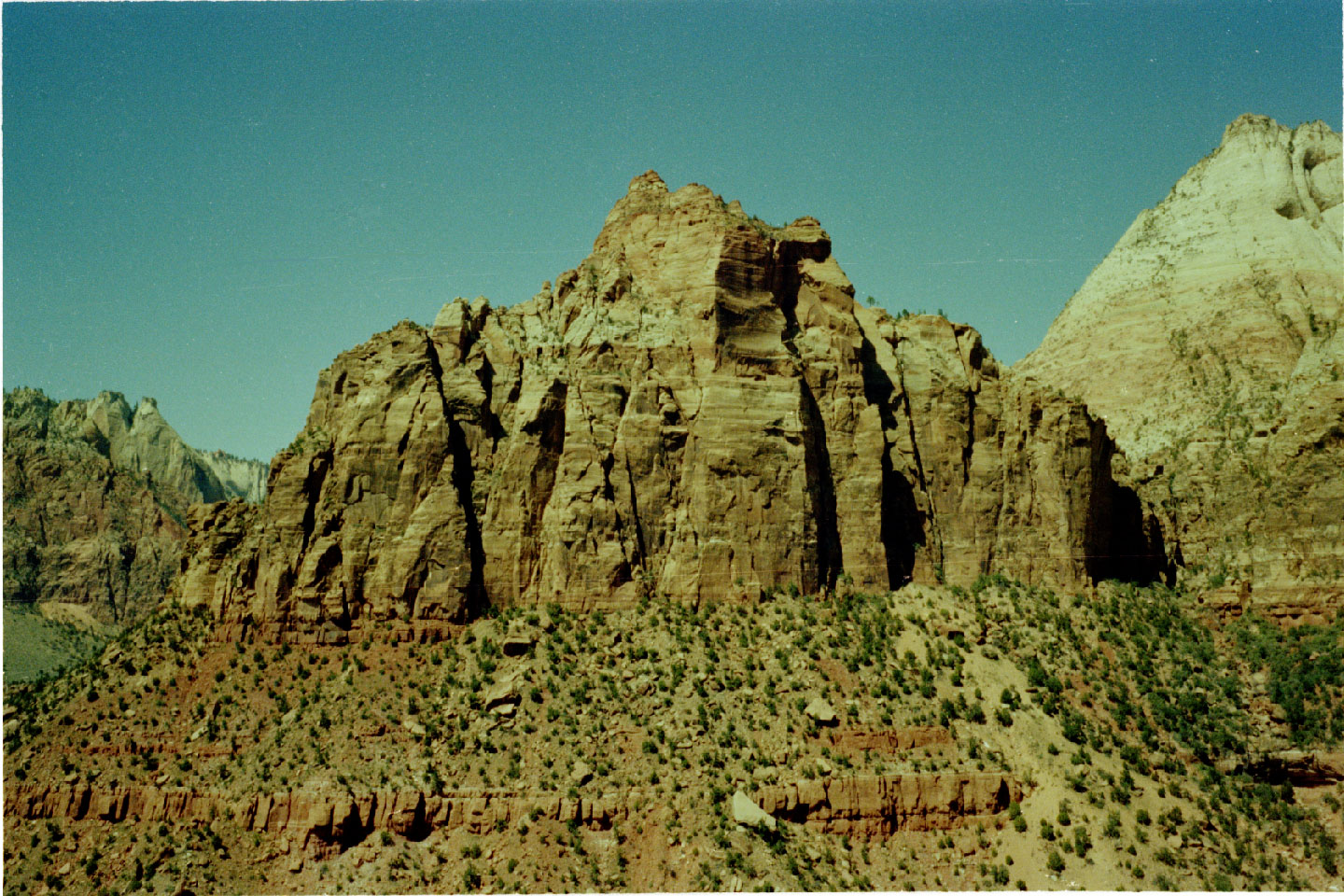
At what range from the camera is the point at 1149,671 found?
6794 centimetres

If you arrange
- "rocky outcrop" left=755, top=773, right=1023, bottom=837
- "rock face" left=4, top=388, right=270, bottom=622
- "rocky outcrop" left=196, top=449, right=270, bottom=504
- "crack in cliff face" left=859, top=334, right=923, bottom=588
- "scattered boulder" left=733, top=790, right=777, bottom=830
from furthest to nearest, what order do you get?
"rocky outcrop" left=196, top=449, right=270, bottom=504
"rock face" left=4, top=388, right=270, bottom=622
"crack in cliff face" left=859, top=334, right=923, bottom=588
"rocky outcrop" left=755, top=773, right=1023, bottom=837
"scattered boulder" left=733, top=790, right=777, bottom=830

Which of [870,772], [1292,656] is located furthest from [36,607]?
[1292,656]

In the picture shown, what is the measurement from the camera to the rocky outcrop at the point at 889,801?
2288 inches

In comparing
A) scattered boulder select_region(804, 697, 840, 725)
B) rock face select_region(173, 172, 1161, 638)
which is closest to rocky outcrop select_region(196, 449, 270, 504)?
rock face select_region(173, 172, 1161, 638)

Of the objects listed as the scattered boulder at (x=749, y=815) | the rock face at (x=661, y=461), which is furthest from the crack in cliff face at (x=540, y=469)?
the scattered boulder at (x=749, y=815)

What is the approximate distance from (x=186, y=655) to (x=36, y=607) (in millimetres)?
53469

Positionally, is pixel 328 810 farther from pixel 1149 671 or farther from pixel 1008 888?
pixel 1149 671

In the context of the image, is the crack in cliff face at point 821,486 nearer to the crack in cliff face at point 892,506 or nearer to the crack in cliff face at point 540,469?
the crack in cliff face at point 892,506

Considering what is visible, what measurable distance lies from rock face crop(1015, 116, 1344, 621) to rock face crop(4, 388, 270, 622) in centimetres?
8855

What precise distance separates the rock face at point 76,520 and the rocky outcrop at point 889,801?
270ft

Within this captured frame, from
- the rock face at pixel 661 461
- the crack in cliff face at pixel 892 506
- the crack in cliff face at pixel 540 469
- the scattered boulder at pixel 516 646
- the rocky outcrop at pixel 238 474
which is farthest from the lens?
the rocky outcrop at pixel 238 474

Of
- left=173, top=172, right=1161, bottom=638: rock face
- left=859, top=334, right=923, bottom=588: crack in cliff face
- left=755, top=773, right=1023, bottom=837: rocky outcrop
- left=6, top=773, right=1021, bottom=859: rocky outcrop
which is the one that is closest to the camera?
left=6, top=773, right=1021, bottom=859: rocky outcrop

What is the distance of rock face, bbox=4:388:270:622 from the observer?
375 ft

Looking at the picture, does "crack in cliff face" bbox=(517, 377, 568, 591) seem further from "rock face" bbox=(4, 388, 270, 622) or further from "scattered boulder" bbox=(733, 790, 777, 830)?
"rock face" bbox=(4, 388, 270, 622)
